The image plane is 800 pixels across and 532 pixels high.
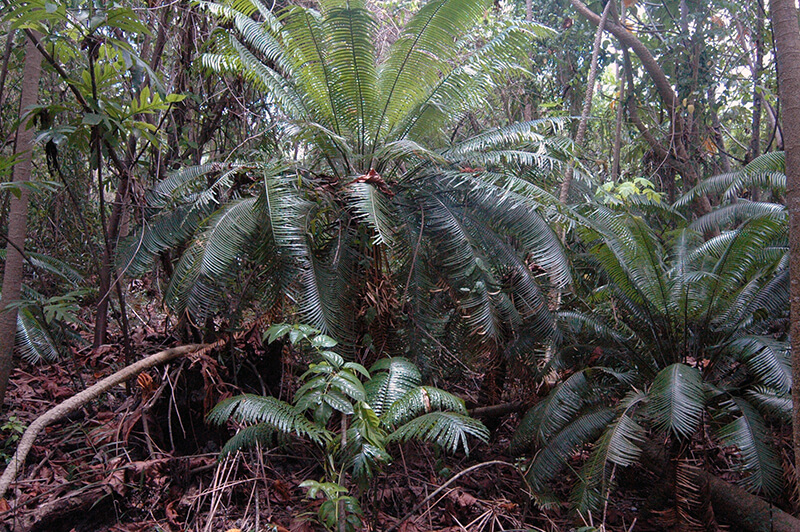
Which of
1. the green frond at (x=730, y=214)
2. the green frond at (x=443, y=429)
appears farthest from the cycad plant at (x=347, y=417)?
the green frond at (x=730, y=214)

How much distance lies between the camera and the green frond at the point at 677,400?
8.53 ft

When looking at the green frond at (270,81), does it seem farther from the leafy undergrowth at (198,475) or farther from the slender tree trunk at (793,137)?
the slender tree trunk at (793,137)

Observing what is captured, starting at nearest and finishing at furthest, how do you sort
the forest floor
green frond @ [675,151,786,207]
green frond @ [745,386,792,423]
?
the forest floor, green frond @ [745,386,792,423], green frond @ [675,151,786,207]

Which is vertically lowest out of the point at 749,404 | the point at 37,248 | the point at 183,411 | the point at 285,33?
the point at 749,404

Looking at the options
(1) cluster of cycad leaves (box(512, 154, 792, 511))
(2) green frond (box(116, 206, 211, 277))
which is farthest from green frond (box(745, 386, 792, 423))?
(2) green frond (box(116, 206, 211, 277))

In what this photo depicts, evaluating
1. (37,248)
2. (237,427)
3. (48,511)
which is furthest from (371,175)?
(37,248)

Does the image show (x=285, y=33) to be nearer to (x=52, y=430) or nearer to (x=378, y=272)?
(x=378, y=272)

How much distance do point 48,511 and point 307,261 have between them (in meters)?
1.79

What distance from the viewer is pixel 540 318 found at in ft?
11.7

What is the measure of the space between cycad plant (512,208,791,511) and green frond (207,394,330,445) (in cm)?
147

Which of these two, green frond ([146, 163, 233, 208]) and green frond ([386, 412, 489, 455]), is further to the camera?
green frond ([146, 163, 233, 208])

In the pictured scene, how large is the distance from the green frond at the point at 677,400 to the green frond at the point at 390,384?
1264 mm

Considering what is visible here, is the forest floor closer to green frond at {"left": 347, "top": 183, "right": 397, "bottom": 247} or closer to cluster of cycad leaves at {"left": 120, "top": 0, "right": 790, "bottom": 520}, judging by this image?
cluster of cycad leaves at {"left": 120, "top": 0, "right": 790, "bottom": 520}

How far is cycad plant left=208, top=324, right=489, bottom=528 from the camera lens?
2.26 metres
